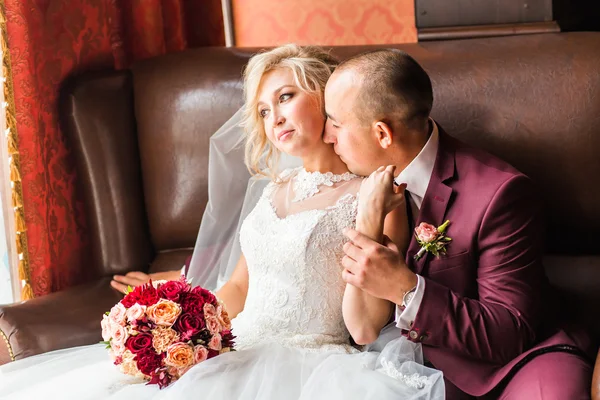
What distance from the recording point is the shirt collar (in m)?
2.34

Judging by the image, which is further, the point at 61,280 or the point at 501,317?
the point at 61,280

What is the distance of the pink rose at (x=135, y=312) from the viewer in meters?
2.13

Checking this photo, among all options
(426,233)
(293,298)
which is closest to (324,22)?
(293,298)

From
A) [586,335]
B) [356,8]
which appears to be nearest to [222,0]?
[356,8]

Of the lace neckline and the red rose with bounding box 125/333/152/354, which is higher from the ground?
the lace neckline

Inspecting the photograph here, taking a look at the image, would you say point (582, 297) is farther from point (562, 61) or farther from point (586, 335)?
point (562, 61)

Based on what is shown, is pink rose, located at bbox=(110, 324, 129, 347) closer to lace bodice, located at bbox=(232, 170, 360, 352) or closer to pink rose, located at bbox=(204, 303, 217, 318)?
pink rose, located at bbox=(204, 303, 217, 318)

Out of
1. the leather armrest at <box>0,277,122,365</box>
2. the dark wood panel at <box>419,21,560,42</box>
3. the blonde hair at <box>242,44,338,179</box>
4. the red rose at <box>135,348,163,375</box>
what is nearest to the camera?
the red rose at <box>135,348,163,375</box>

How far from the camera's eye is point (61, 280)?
324 cm

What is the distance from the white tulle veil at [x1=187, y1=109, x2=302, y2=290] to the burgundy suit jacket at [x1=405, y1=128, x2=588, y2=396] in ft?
2.82

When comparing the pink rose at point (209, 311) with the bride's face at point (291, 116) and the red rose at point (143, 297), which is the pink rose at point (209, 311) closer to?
the red rose at point (143, 297)

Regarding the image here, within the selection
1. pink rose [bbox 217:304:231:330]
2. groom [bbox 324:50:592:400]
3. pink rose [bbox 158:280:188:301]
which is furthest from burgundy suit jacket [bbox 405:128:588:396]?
pink rose [bbox 158:280:188:301]

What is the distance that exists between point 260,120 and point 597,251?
4.07ft

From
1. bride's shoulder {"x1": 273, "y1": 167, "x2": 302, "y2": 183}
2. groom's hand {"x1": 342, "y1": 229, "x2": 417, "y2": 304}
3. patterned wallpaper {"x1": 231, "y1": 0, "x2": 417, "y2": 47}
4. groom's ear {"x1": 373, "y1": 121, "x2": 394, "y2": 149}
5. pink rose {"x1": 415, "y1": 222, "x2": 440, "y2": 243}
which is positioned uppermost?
patterned wallpaper {"x1": 231, "y1": 0, "x2": 417, "y2": 47}
